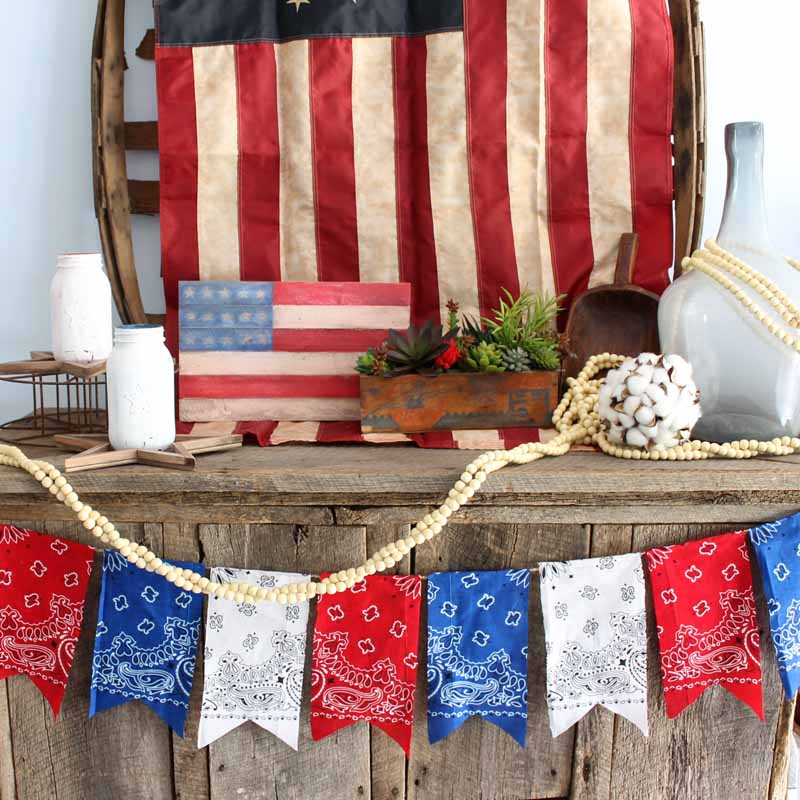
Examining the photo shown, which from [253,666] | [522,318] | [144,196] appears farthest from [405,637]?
[144,196]

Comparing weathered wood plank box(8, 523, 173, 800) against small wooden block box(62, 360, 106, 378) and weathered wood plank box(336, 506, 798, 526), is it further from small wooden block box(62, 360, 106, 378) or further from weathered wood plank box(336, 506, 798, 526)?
weathered wood plank box(336, 506, 798, 526)

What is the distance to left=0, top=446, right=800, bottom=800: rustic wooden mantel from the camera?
1.08 m

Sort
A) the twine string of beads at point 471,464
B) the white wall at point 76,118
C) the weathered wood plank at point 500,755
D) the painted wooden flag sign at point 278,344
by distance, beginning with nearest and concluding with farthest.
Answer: the twine string of beads at point 471,464, the weathered wood plank at point 500,755, the painted wooden flag sign at point 278,344, the white wall at point 76,118

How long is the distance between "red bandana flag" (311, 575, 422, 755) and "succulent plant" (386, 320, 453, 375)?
11.6 inches

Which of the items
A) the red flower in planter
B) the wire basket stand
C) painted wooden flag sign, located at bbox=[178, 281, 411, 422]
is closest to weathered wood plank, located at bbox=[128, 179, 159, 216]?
painted wooden flag sign, located at bbox=[178, 281, 411, 422]

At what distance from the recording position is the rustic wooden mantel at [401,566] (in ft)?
3.54

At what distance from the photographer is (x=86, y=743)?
1.18 metres

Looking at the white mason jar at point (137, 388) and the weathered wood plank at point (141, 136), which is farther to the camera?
the weathered wood plank at point (141, 136)

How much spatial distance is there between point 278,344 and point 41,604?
484 millimetres

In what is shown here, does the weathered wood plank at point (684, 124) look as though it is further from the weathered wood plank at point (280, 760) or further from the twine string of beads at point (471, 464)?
the weathered wood plank at point (280, 760)

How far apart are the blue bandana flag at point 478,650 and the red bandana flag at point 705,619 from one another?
0.18m

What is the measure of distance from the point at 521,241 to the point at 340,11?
0.45 meters

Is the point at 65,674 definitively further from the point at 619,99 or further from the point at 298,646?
the point at 619,99

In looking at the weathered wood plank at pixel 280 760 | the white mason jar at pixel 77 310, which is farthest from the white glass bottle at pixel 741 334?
the white mason jar at pixel 77 310
